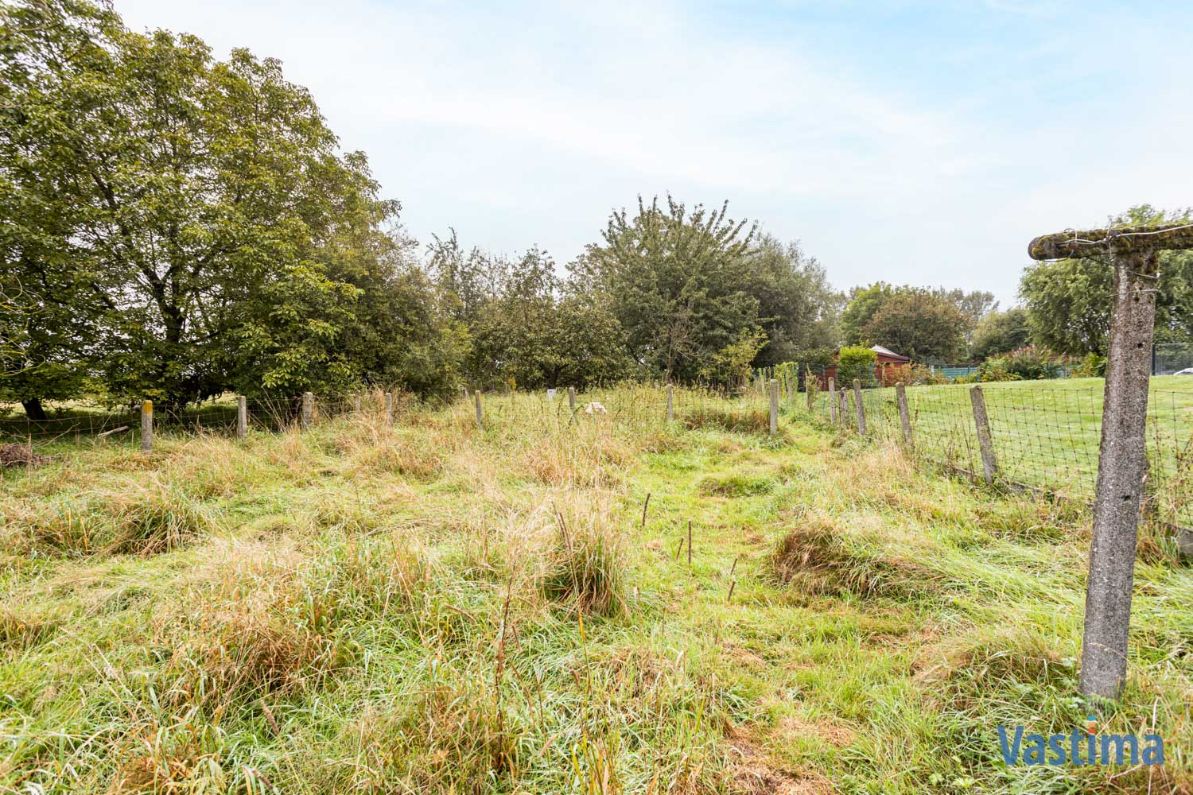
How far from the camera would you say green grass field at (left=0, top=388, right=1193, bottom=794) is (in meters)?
1.55

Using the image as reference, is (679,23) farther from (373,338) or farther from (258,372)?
(258,372)

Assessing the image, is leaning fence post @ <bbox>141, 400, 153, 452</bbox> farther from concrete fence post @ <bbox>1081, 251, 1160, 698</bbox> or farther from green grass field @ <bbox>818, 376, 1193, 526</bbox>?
green grass field @ <bbox>818, 376, 1193, 526</bbox>

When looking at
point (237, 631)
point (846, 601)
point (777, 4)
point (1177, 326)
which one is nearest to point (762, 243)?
point (1177, 326)

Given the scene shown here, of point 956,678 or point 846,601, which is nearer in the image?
point 956,678

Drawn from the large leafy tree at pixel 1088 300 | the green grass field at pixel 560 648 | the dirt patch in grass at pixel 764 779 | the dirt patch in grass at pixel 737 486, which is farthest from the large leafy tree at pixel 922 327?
the dirt patch in grass at pixel 764 779

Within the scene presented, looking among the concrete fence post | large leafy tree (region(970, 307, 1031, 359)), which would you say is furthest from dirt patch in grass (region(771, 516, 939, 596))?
large leafy tree (region(970, 307, 1031, 359))

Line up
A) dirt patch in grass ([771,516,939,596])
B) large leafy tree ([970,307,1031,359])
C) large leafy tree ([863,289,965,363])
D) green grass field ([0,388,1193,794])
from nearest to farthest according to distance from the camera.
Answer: green grass field ([0,388,1193,794])
dirt patch in grass ([771,516,939,596])
large leafy tree ([863,289,965,363])
large leafy tree ([970,307,1031,359])

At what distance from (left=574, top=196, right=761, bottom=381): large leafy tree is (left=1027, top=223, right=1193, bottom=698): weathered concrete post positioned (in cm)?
1931

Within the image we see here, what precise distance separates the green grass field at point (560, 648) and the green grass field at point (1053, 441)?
2.03ft

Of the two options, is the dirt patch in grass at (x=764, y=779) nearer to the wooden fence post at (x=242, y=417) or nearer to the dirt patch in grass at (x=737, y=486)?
the dirt patch in grass at (x=737, y=486)

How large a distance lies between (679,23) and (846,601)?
9.62 metres

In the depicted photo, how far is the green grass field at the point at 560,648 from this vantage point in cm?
155

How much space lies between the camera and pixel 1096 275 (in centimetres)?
1941

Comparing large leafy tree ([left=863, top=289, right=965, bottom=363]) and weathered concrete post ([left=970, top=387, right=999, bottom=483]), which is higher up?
large leafy tree ([left=863, top=289, right=965, bottom=363])
